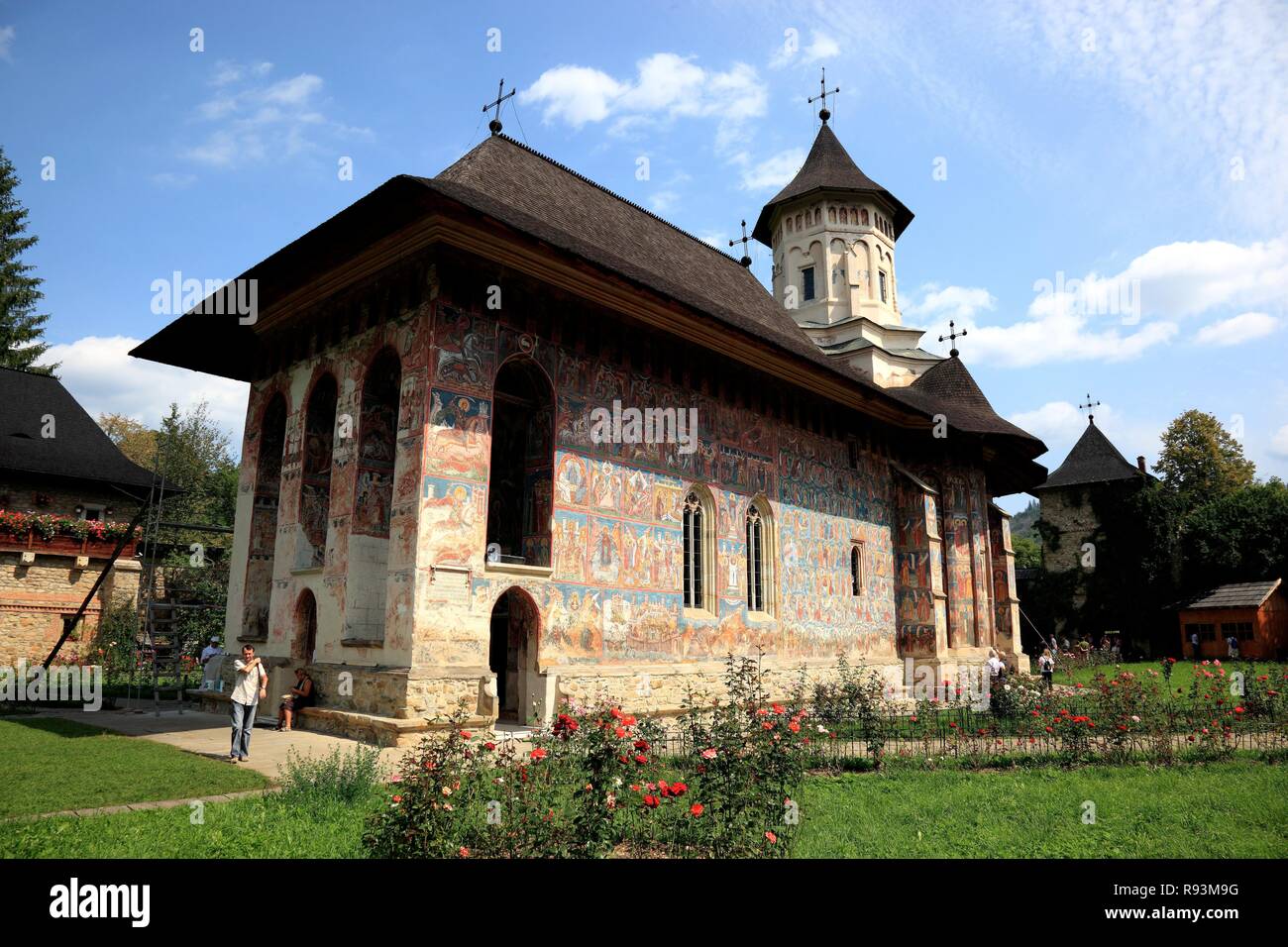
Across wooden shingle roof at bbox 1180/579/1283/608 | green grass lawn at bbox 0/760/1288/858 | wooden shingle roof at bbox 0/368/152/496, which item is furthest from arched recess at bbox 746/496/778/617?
wooden shingle roof at bbox 1180/579/1283/608

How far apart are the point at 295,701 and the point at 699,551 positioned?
7.55m

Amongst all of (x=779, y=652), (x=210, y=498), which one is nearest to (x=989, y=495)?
(x=779, y=652)

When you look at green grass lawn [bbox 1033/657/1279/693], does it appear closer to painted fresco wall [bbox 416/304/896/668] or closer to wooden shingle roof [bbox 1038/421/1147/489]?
painted fresco wall [bbox 416/304/896/668]

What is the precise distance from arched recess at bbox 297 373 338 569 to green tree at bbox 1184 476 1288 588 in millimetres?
33607

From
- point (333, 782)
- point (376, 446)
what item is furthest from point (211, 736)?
point (333, 782)

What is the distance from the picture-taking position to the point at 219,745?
10.5m

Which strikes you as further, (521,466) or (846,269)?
(846,269)

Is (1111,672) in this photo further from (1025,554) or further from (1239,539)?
(1025,554)

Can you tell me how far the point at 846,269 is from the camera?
97.4 ft

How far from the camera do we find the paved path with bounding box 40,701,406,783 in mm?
9672

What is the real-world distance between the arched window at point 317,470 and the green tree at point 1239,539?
3361 cm

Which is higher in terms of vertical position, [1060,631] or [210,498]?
[210,498]
